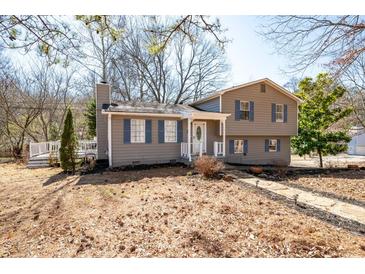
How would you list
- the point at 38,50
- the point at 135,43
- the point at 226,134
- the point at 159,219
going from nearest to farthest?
the point at 159,219 < the point at 38,50 < the point at 226,134 < the point at 135,43

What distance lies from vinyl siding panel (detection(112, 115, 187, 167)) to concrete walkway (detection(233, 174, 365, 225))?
227 inches

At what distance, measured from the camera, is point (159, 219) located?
4016 mm

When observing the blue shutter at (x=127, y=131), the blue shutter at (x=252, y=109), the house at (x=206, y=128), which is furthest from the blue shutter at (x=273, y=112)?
the blue shutter at (x=127, y=131)

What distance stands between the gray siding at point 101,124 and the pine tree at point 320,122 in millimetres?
13240

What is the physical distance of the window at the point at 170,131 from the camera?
11781 mm

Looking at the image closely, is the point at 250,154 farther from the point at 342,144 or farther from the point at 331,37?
the point at 331,37

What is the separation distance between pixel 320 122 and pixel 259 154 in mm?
4851

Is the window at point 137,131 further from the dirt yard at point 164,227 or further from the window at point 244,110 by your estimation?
Result: the window at point 244,110

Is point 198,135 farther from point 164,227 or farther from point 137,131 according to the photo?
point 164,227

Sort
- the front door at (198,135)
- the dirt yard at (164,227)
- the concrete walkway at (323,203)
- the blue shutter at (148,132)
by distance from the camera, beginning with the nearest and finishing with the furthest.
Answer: the dirt yard at (164,227)
the concrete walkway at (323,203)
the blue shutter at (148,132)
the front door at (198,135)

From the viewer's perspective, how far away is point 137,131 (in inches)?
435

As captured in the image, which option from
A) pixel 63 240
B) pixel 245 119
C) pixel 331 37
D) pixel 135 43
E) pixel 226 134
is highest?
pixel 135 43
